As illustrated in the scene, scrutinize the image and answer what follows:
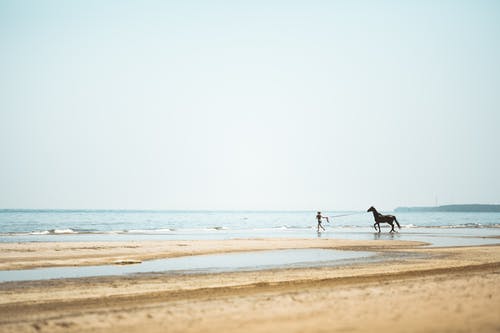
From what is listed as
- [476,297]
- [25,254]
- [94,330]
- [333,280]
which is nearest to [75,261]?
[25,254]

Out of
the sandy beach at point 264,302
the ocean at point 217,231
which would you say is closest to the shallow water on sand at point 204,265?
the sandy beach at point 264,302

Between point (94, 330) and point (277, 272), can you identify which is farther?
point (277, 272)

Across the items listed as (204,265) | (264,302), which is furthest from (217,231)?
(264,302)

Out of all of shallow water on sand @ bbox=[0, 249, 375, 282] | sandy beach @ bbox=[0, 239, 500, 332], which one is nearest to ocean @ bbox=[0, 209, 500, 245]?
shallow water on sand @ bbox=[0, 249, 375, 282]

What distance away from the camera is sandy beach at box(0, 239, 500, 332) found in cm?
775

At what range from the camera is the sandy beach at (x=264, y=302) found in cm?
775

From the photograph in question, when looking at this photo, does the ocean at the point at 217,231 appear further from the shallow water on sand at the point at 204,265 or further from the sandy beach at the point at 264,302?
the sandy beach at the point at 264,302

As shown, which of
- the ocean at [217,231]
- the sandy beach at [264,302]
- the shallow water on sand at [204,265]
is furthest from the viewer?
the ocean at [217,231]

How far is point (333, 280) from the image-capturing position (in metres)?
13.5

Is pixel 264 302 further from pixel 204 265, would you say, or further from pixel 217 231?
pixel 217 231

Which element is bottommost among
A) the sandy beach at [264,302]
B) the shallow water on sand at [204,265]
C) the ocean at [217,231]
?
the ocean at [217,231]

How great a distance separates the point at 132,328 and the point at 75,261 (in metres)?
13.2

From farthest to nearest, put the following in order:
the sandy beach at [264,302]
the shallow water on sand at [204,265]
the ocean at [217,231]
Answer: the ocean at [217,231] < the shallow water on sand at [204,265] < the sandy beach at [264,302]

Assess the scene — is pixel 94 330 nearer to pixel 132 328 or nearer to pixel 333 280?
pixel 132 328
